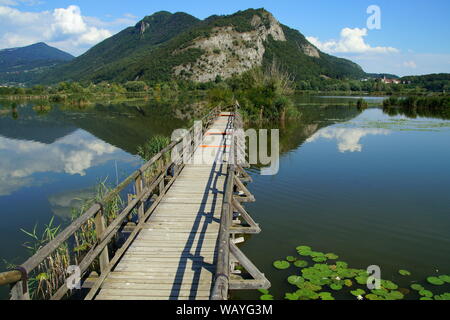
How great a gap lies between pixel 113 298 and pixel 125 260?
1025 mm

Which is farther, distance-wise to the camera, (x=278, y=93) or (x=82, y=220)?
(x=278, y=93)

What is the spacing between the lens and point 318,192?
12641mm

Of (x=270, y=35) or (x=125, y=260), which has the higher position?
(x=270, y=35)

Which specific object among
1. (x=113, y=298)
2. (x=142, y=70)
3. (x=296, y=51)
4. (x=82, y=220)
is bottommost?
(x=113, y=298)

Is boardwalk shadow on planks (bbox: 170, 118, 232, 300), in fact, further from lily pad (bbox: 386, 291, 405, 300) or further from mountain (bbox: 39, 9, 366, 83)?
mountain (bbox: 39, 9, 366, 83)

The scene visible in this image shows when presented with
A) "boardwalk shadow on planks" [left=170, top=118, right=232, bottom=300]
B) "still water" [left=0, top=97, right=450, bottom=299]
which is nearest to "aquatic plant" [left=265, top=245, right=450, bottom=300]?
"still water" [left=0, top=97, right=450, bottom=299]

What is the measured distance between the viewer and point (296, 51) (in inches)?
7343

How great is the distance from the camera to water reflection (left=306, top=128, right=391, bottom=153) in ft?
70.4

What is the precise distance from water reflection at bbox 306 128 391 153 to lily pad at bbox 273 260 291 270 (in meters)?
13.9

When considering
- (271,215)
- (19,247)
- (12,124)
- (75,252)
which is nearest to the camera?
(75,252)

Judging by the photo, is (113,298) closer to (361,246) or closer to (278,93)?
(361,246)

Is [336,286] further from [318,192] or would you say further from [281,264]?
[318,192]

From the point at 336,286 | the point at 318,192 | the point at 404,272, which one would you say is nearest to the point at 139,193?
the point at 336,286

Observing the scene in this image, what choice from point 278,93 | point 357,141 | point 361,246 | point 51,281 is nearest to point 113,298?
point 51,281
